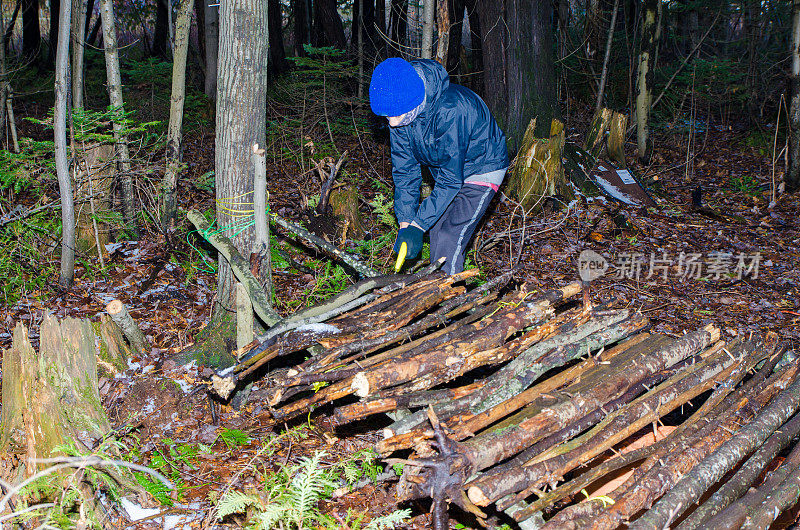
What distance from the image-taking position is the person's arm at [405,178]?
4562 millimetres

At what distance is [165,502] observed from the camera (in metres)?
3.09

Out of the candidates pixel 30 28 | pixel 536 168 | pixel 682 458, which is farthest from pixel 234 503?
pixel 30 28

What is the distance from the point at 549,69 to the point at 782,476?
6.86 meters

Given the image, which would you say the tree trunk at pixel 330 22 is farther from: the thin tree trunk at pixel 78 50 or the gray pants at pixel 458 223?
the gray pants at pixel 458 223

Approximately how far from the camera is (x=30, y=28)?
12.7 m

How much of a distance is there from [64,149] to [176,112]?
1.30 meters

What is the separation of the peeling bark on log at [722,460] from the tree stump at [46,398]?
121 inches

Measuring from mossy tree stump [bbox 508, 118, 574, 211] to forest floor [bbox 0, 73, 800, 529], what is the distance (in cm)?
26

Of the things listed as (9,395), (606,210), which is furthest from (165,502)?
(606,210)

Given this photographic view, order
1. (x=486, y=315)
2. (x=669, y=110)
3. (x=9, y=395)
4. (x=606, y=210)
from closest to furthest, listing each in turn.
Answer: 1. (x=9, y=395)
2. (x=486, y=315)
3. (x=606, y=210)
4. (x=669, y=110)

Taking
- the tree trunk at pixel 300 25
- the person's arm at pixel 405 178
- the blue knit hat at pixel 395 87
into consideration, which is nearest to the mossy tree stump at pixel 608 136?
the person's arm at pixel 405 178

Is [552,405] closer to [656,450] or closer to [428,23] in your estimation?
[656,450]

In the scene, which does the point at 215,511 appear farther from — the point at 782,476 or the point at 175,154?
the point at 175,154

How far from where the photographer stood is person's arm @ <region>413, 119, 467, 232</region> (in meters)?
4.29
